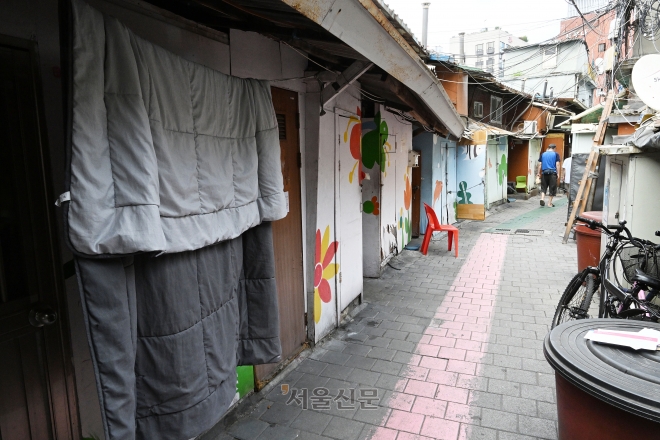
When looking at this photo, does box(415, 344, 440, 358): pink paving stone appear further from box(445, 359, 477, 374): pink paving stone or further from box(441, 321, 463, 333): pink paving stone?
box(441, 321, 463, 333): pink paving stone

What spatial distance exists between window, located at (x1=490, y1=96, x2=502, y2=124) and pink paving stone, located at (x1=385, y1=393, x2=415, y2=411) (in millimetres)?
15770

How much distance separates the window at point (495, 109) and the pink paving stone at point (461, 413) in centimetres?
1575

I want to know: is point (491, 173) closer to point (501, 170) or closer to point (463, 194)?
point (501, 170)

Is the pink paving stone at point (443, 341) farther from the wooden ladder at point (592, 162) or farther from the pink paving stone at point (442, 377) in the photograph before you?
the wooden ladder at point (592, 162)

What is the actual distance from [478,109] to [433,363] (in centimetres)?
1364

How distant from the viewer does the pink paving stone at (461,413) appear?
11.3 ft

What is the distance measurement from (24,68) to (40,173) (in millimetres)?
472

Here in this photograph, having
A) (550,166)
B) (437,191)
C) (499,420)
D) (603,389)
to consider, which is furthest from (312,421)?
(550,166)

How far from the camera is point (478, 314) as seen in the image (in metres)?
5.82

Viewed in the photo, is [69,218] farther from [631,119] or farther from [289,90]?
[631,119]

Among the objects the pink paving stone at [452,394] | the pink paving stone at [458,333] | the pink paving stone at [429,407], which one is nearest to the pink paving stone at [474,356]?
the pink paving stone at [458,333]

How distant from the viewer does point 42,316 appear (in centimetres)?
203

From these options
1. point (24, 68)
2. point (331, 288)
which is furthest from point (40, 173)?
point (331, 288)

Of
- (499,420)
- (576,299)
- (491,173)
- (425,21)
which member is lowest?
(499,420)
